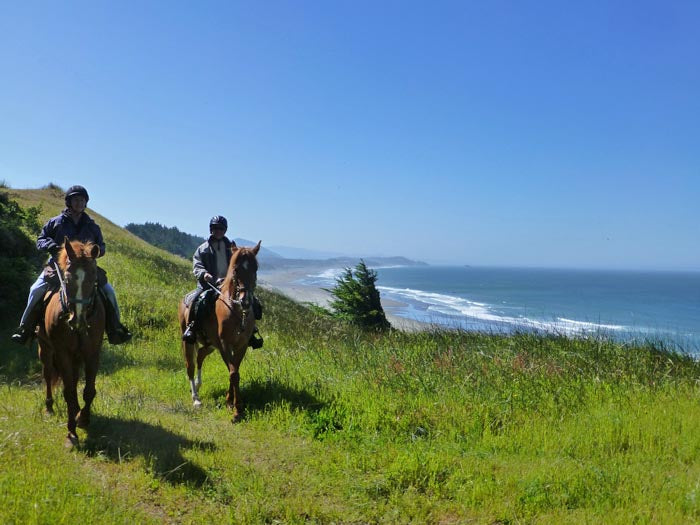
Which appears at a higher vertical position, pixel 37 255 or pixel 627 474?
pixel 37 255

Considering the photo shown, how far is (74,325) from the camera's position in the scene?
17.3 ft

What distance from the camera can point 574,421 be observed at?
6.42m

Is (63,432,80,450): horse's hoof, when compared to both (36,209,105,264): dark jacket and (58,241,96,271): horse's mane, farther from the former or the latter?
(36,209,105,264): dark jacket

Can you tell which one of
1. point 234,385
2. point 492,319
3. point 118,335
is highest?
point 118,335

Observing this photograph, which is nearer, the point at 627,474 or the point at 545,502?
the point at 545,502

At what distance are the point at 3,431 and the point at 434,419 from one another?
5.62m

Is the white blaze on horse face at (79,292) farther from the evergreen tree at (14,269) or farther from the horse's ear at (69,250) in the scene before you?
the evergreen tree at (14,269)

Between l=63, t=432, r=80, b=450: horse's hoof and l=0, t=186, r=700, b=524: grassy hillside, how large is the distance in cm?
11

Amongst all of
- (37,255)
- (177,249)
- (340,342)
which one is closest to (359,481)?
(340,342)

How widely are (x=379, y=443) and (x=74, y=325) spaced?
4.15 m

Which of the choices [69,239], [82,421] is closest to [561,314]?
[82,421]

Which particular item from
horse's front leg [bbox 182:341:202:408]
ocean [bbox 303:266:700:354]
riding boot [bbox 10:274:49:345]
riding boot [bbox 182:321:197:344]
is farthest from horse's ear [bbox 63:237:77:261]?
ocean [bbox 303:266:700:354]

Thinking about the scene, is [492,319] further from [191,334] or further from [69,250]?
[69,250]

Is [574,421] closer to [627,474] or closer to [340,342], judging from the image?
[627,474]
